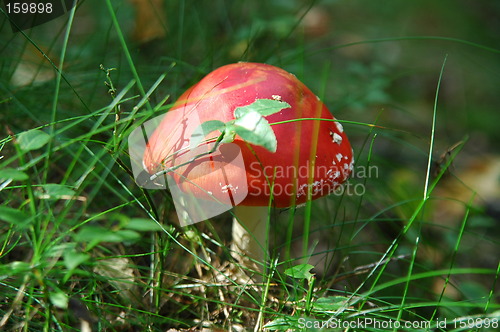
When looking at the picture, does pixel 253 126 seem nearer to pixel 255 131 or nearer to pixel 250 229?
pixel 255 131

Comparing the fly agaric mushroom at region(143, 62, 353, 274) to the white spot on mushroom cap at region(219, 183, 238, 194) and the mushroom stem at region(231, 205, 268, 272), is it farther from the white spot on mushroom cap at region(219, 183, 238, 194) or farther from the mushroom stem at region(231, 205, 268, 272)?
the mushroom stem at region(231, 205, 268, 272)

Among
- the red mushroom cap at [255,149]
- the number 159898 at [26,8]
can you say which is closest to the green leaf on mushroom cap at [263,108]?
the red mushroom cap at [255,149]

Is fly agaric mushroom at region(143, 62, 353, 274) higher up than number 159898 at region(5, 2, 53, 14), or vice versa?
number 159898 at region(5, 2, 53, 14)

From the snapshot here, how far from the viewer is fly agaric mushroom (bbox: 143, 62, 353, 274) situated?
1.77 metres

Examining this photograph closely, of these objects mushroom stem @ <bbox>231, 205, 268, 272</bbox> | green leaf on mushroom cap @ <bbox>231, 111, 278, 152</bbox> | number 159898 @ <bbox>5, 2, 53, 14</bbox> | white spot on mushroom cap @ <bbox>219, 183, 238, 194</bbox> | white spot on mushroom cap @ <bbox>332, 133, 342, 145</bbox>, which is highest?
number 159898 @ <bbox>5, 2, 53, 14</bbox>

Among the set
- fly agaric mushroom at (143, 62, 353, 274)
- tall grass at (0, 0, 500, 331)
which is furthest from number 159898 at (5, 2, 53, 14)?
fly agaric mushroom at (143, 62, 353, 274)

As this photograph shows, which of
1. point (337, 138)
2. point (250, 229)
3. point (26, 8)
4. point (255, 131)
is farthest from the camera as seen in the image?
point (26, 8)

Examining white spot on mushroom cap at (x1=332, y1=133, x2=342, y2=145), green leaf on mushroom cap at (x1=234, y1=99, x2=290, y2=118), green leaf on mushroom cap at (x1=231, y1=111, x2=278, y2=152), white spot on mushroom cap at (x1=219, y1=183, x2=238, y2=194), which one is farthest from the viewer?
white spot on mushroom cap at (x1=332, y1=133, x2=342, y2=145)

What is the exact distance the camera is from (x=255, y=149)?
179cm

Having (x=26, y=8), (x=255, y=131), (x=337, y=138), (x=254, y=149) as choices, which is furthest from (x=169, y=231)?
(x=26, y=8)

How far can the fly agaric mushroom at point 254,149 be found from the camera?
1.77 meters

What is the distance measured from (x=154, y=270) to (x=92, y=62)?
5.09 ft

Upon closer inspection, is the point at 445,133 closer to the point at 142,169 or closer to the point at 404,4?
the point at 404,4

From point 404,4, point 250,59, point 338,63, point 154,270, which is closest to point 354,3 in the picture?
point 404,4
